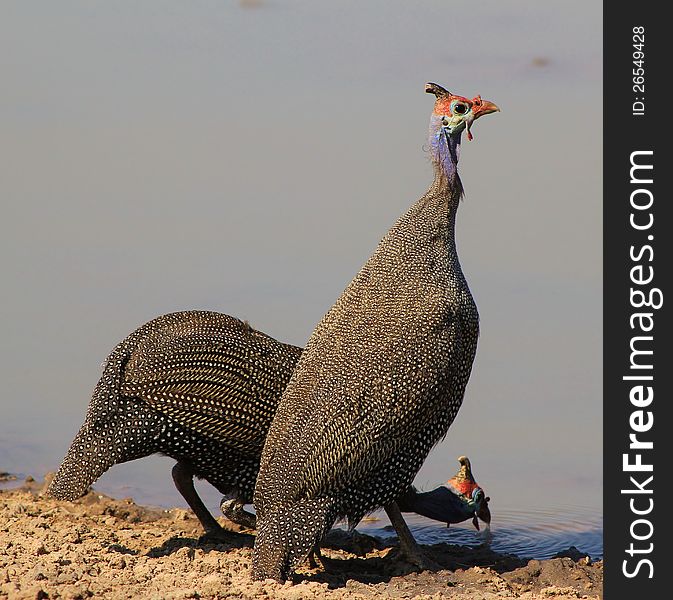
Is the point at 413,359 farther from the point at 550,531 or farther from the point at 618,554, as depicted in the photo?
the point at 550,531

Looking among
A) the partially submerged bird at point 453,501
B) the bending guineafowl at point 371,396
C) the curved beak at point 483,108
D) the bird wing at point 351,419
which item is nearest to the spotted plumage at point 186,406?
the bending guineafowl at point 371,396

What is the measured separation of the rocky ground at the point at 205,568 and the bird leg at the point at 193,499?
0.11 m

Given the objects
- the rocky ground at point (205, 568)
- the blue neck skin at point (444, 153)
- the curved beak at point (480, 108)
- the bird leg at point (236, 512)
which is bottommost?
the rocky ground at point (205, 568)

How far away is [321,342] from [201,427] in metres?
1.00

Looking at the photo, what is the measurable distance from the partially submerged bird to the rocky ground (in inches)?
9.3

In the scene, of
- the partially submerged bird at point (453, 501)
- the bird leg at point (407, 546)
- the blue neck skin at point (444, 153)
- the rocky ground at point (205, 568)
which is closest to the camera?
the rocky ground at point (205, 568)

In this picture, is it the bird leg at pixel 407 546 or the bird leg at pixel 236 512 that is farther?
the bird leg at pixel 236 512

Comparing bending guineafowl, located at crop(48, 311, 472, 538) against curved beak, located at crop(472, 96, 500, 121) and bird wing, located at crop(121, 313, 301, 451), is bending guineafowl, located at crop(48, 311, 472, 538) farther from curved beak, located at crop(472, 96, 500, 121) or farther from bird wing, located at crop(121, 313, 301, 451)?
curved beak, located at crop(472, 96, 500, 121)

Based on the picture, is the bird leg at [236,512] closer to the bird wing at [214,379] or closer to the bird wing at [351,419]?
the bird wing at [214,379]

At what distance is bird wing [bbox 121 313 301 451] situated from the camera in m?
8.94

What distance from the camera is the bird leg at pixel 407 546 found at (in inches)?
342

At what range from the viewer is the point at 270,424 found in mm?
8938

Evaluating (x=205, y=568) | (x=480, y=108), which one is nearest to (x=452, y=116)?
(x=480, y=108)

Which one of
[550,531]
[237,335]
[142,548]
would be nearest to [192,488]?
[142,548]
